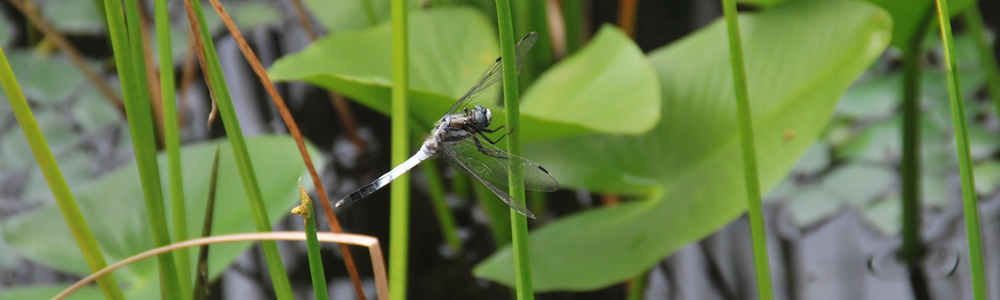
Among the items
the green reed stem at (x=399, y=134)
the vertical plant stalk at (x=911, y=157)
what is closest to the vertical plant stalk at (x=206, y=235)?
the green reed stem at (x=399, y=134)

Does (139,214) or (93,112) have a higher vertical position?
(93,112)

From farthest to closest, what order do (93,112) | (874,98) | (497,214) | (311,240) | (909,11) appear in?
(93,112)
(874,98)
(497,214)
(909,11)
(311,240)

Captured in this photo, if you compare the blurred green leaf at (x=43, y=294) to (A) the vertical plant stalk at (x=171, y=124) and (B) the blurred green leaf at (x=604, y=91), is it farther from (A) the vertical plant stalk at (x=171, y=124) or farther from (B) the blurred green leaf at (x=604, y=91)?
(B) the blurred green leaf at (x=604, y=91)

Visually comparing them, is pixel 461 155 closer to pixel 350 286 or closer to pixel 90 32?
pixel 350 286

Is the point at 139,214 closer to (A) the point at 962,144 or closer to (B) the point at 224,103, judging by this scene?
(B) the point at 224,103

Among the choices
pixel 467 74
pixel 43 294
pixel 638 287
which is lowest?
pixel 638 287

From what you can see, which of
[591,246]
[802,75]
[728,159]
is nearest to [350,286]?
[591,246]

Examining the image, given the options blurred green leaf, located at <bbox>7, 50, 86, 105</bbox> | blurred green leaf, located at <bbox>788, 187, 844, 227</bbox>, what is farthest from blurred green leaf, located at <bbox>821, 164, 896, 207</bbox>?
blurred green leaf, located at <bbox>7, 50, 86, 105</bbox>

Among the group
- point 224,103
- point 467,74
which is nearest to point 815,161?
point 467,74

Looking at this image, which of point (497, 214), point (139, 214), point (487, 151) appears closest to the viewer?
point (487, 151)
